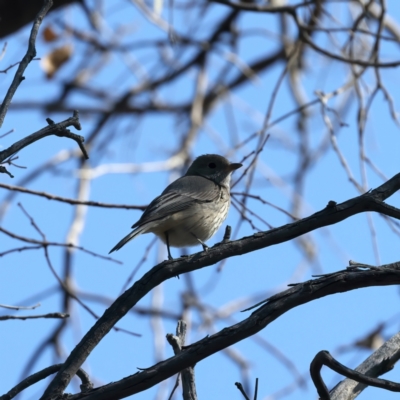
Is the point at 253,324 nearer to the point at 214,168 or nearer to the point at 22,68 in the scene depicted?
the point at 22,68

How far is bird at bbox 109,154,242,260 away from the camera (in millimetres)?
5359

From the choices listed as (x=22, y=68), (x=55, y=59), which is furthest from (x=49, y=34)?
(x=22, y=68)

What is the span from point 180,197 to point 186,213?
7.6 inches

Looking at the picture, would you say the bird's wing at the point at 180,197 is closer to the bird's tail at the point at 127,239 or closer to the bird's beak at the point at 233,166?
the bird's tail at the point at 127,239

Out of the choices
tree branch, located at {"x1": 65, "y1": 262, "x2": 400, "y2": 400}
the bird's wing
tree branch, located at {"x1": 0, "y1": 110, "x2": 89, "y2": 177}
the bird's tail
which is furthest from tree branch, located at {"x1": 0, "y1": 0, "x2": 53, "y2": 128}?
the bird's wing

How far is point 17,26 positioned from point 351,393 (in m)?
3.47

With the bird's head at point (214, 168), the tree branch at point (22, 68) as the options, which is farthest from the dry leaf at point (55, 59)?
the tree branch at point (22, 68)

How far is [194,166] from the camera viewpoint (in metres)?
7.20

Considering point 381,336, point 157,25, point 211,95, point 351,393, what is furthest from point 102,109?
point 351,393

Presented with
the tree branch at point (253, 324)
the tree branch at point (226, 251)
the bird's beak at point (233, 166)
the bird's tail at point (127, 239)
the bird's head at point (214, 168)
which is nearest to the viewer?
the tree branch at point (253, 324)

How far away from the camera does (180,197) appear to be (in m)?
5.85

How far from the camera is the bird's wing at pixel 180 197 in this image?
5.35m

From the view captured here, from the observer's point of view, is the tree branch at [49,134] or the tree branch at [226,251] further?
the tree branch at [226,251]

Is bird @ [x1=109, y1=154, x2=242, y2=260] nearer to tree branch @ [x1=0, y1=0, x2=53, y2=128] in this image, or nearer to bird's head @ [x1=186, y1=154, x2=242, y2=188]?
bird's head @ [x1=186, y1=154, x2=242, y2=188]
